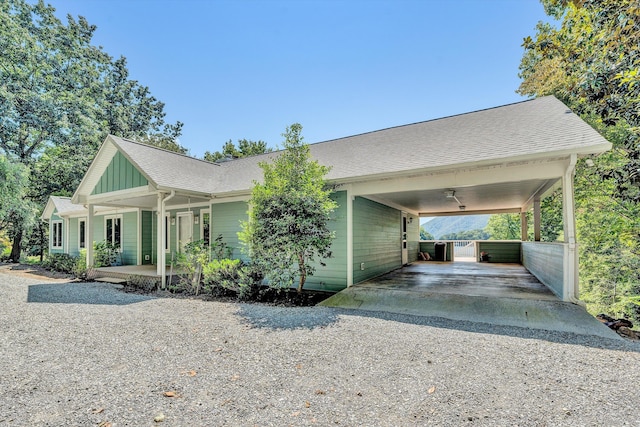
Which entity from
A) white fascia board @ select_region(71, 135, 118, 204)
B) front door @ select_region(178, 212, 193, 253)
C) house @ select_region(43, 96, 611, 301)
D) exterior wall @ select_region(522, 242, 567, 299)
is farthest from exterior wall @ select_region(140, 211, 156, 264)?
exterior wall @ select_region(522, 242, 567, 299)

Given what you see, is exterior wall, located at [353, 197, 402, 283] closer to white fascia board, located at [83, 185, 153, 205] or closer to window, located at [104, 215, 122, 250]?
white fascia board, located at [83, 185, 153, 205]

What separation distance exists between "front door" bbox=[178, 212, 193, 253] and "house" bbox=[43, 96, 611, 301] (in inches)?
2.5

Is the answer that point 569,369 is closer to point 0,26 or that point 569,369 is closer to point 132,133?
point 0,26

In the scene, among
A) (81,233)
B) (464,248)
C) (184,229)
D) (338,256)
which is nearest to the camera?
(338,256)

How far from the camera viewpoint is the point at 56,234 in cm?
1855

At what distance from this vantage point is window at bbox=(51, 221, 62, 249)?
18309 millimetres

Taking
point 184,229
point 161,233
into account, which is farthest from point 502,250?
point 161,233

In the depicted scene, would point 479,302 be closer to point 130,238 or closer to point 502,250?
point 502,250

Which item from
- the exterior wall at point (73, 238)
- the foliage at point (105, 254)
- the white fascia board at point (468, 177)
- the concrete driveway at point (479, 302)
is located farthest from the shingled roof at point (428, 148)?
the exterior wall at point (73, 238)

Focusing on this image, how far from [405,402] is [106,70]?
33437 mm

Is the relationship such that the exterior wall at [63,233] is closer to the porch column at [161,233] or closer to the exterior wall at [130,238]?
the exterior wall at [130,238]

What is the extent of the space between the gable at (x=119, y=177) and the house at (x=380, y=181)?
3cm

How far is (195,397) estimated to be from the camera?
9.75 ft

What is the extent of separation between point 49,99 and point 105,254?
12.8m
